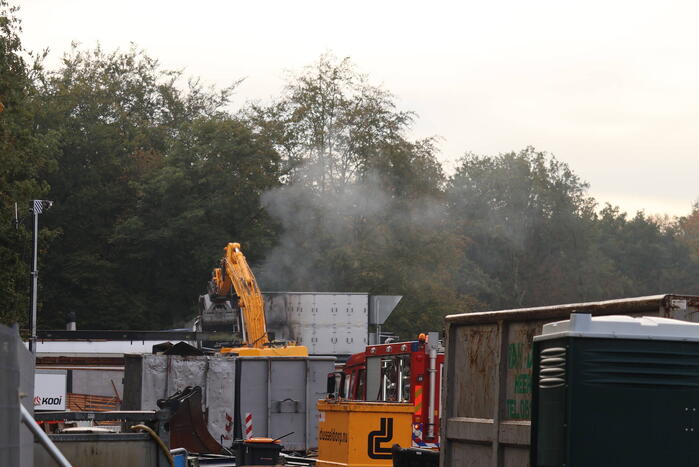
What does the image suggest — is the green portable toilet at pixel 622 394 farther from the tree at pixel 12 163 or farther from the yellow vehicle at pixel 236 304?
the tree at pixel 12 163

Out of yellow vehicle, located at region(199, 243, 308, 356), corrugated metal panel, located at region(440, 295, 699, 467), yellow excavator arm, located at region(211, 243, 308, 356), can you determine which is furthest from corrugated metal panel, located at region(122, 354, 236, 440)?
corrugated metal panel, located at region(440, 295, 699, 467)

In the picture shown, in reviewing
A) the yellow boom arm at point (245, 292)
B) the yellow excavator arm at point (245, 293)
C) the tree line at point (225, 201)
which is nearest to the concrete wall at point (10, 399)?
the yellow excavator arm at point (245, 293)

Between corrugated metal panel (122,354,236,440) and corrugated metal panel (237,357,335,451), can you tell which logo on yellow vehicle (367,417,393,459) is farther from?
corrugated metal panel (122,354,236,440)

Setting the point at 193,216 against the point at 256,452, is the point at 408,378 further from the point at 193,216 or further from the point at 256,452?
the point at 193,216

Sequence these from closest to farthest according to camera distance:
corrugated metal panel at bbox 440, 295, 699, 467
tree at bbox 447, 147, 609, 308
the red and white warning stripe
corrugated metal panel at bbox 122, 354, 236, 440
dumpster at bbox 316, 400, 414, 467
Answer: corrugated metal panel at bbox 440, 295, 699, 467, dumpster at bbox 316, 400, 414, 467, the red and white warning stripe, corrugated metal panel at bbox 122, 354, 236, 440, tree at bbox 447, 147, 609, 308

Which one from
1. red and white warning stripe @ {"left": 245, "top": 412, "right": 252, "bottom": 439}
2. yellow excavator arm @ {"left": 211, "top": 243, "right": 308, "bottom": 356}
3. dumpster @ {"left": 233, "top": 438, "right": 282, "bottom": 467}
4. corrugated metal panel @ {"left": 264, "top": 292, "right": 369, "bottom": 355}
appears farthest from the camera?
corrugated metal panel @ {"left": 264, "top": 292, "right": 369, "bottom": 355}

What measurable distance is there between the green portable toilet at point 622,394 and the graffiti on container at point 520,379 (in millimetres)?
2099

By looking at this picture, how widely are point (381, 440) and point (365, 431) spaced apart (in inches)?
10.1

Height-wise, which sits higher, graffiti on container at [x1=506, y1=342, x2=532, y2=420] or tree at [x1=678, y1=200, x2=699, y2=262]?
tree at [x1=678, y1=200, x2=699, y2=262]

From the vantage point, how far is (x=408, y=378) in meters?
24.0

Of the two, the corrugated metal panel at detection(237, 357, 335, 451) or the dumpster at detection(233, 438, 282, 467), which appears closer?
the dumpster at detection(233, 438, 282, 467)

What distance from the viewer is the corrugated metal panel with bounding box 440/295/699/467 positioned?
10.9m

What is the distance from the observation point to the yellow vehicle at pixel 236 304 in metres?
39.2

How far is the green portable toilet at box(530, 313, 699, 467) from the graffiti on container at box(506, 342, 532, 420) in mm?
2099
